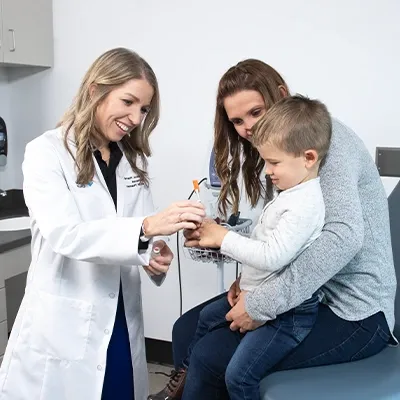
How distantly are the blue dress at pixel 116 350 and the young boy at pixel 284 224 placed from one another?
0.44 m

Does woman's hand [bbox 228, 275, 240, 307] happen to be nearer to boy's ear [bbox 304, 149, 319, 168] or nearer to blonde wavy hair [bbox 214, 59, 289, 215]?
blonde wavy hair [bbox 214, 59, 289, 215]

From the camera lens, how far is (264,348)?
1.23m

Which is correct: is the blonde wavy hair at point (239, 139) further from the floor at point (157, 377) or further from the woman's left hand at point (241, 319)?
the floor at point (157, 377)

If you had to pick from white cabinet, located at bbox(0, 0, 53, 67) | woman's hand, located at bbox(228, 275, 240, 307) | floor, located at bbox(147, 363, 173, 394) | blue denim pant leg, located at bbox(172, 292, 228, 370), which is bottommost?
floor, located at bbox(147, 363, 173, 394)

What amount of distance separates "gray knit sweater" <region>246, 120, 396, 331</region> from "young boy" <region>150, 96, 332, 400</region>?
0.10ft

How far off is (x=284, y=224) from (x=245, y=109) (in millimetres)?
399

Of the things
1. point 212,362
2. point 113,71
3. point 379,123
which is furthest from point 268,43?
point 212,362

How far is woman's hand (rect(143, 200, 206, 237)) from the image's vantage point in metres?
1.26

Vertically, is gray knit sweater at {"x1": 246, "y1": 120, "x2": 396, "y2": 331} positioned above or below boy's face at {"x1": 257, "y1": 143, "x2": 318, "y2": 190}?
below

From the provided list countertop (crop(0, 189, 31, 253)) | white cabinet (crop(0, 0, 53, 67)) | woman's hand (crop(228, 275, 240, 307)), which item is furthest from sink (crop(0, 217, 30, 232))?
woman's hand (crop(228, 275, 240, 307))

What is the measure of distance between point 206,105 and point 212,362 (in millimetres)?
1344

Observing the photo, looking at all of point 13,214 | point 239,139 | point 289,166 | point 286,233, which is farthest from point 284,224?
point 13,214

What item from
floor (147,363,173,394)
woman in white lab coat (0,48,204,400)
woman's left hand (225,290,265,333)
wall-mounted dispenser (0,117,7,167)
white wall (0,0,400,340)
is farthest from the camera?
wall-mounted dispenser (0,117,7,167)

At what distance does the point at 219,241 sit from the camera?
1283mm
